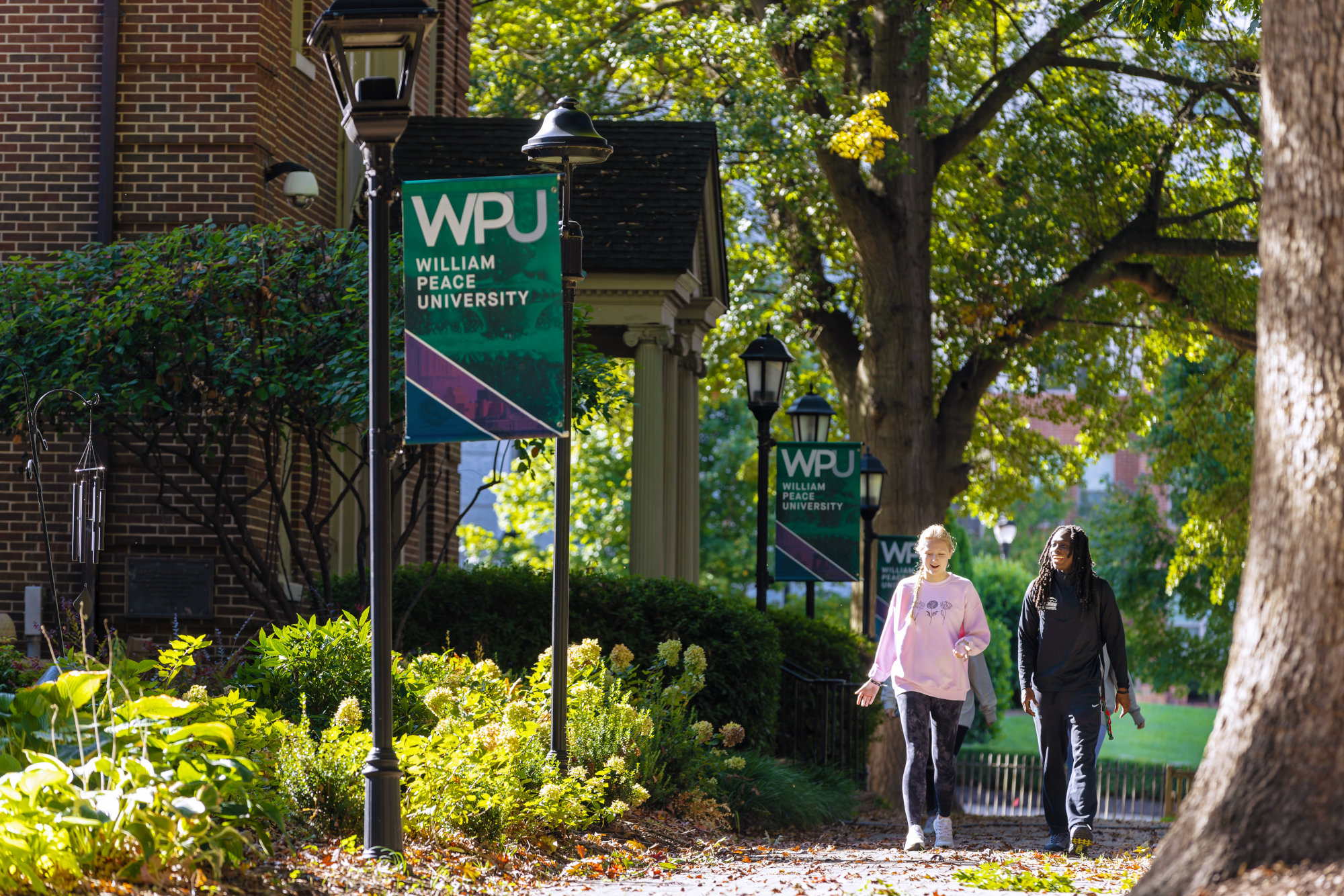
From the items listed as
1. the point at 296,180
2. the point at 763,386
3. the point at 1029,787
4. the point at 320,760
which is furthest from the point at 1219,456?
the point at 320,760

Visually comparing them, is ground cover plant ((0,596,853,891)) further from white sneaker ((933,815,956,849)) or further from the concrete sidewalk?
white sneaker ((933,815,956,849))

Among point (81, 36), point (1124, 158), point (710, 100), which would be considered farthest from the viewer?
point (1124, 158)

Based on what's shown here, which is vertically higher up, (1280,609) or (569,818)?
(1280,609)

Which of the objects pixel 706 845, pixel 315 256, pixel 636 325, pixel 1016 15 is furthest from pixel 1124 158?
pixel 706 845

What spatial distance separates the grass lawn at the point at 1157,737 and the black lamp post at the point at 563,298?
3536 cm

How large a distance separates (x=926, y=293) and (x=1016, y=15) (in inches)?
164

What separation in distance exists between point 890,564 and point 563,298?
31.5ft

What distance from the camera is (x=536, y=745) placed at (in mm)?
7848

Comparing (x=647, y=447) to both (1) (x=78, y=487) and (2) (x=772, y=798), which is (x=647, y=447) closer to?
(2) (x=772, y=798)

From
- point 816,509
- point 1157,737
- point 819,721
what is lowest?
point 1157,737

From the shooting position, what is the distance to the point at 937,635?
812cm

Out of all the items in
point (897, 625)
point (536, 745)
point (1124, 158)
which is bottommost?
point (536, 745)

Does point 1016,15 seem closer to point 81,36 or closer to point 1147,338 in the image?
point 1147,338

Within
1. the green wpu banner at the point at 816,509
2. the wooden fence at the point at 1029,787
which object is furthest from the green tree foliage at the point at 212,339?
the wooden fence at the point at 1029,787
